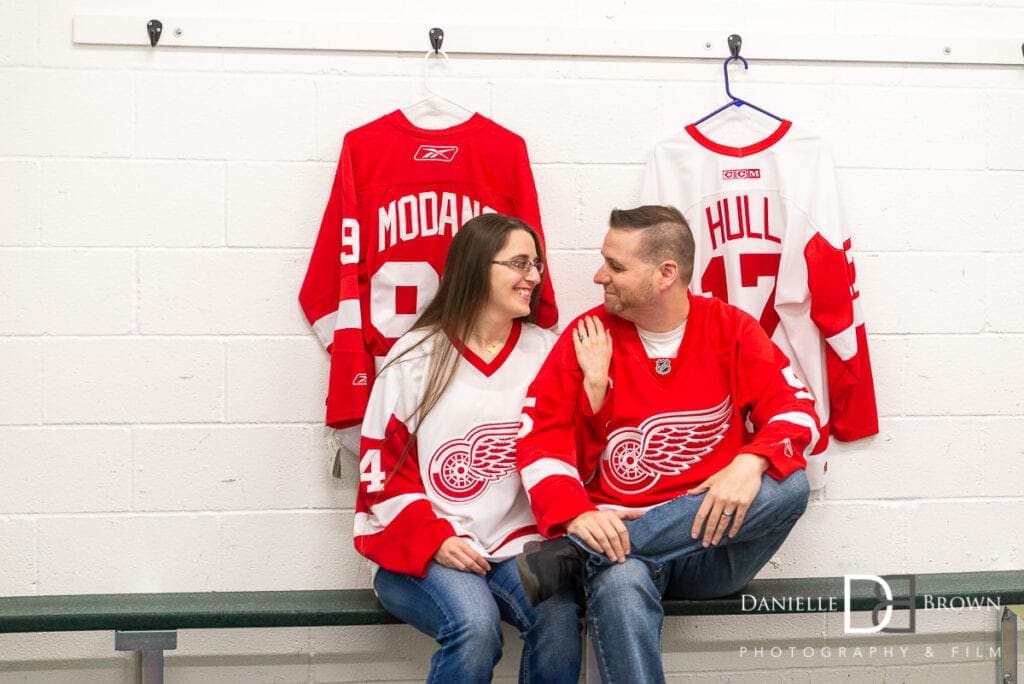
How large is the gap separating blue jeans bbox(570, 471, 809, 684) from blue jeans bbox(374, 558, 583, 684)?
0.10m

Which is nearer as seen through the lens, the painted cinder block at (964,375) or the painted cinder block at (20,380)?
the painted cinder block at (20,380)

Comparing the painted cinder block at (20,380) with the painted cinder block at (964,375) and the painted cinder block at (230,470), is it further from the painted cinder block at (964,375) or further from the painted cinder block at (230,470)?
the painted cinder block at (964,375)

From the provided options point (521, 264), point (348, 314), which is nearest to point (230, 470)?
point (348, 314)

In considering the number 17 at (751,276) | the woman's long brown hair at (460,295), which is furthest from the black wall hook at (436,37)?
the number 17 at (751,276)

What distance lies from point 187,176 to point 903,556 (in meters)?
1.86

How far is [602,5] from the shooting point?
2.26 metres

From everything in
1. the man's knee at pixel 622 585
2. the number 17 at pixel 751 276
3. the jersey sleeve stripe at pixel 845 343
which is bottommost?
the man's knee at pixel 622 585

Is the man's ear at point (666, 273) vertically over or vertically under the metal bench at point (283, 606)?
over

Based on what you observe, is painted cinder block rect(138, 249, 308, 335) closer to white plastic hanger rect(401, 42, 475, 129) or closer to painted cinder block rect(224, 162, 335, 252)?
painted cinder block rect(224, 162, 335, 252)

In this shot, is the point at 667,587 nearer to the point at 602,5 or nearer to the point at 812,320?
the point at 812,320

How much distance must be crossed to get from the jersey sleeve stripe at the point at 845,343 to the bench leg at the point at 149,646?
153 centimetres

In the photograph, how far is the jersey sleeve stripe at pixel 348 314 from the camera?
2115 millimetres

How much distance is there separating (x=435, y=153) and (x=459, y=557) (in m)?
0.88

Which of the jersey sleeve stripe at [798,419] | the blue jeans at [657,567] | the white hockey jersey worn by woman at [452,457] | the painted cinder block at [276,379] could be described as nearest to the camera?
the blue jeans at [657,567]
